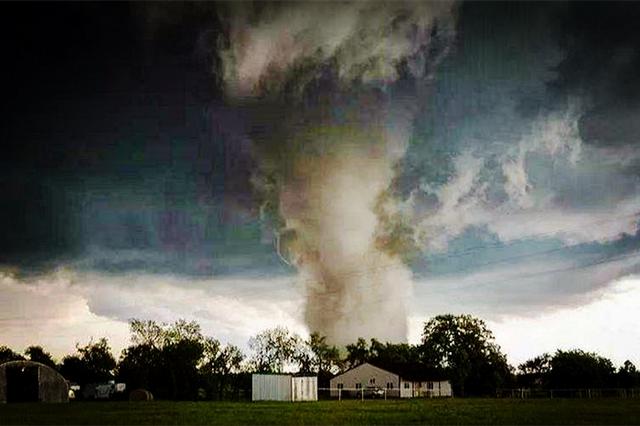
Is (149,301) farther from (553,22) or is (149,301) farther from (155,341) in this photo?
(553,22)

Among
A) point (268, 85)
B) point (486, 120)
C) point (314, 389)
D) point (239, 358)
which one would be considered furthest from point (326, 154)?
point (239, 358)

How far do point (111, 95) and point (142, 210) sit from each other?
9456 millimetres

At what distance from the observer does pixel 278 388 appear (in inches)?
2387

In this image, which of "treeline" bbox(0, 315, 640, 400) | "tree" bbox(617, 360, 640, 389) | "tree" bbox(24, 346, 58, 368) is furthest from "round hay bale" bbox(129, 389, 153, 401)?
"tree" bbox(617, 360, 640, 389)

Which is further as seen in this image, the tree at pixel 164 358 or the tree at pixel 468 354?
the tree at pixel 468 354

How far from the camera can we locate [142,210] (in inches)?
1893

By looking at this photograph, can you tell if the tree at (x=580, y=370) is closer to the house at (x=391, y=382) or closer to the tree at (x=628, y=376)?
the tree at (x=628, y=376)

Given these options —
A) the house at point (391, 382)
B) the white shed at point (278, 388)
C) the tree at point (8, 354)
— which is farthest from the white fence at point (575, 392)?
the tree at point (8, 354)

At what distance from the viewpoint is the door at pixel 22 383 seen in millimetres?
58344

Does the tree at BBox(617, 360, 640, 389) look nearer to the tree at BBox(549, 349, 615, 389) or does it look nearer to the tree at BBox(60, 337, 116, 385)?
the tree at BBox(549, 349, 615, 389)

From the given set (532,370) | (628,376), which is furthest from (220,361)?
(532,370)

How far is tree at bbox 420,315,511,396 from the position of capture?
293ft

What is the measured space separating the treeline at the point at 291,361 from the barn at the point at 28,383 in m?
→ 13.4

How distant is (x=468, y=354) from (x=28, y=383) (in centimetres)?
4901
